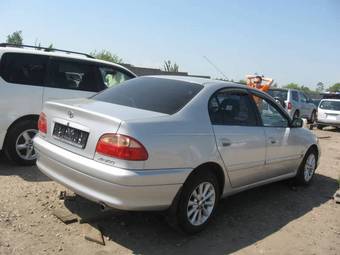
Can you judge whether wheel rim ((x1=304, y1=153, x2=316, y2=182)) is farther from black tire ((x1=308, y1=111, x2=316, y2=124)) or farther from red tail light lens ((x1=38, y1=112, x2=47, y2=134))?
black tire ((x1=308, y1=111, x2=316, y2=124))

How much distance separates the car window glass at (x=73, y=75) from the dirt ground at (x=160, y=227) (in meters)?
1.58

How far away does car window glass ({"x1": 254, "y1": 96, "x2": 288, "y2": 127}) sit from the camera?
19.2ft

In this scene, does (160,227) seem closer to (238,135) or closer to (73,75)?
(238,135)

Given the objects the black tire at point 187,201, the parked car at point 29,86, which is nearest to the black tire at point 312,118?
the parked car at point 29,86

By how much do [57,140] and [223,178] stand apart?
1870 mm

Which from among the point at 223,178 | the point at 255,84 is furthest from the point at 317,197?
the point at 255,84

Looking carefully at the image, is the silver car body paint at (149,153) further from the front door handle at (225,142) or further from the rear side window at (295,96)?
the rear side window at (295,96)

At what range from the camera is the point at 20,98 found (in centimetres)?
671

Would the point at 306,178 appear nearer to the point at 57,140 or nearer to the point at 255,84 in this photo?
the point at 57,140

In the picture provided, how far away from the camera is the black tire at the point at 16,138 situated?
665cm

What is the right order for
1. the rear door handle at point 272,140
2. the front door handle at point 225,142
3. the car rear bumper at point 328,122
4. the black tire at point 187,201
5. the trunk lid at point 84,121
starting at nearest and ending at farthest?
1. the trunk lid at point 84,121
2. the black tire at point 187,201
3. the front door handle at point 225,142
4. the rear door handle at point 272,140
5. the car rear bumper at point 328,122

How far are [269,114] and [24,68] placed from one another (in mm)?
3759

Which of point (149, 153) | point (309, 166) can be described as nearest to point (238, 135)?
point (149, 153)

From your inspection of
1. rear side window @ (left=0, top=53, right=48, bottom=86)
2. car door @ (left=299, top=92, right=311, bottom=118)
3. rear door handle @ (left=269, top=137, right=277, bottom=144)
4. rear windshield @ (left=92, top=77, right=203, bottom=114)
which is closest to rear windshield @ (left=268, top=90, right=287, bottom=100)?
car door @ (left=299, top=92, right=311, bottom=118)
